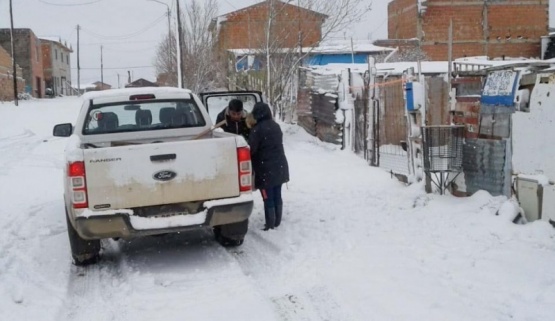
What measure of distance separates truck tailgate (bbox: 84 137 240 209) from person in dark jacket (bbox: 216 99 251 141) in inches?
104

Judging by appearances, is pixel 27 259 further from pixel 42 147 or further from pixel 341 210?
pixel 42 147

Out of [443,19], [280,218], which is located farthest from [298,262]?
[443,19]

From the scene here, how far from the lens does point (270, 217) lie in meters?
7.71

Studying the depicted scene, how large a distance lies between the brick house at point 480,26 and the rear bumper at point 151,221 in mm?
32037

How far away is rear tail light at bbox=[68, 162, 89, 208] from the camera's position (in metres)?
5.73

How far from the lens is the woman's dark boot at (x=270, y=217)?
7.70m

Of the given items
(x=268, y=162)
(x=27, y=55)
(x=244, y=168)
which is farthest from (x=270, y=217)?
(x=27, y=55)

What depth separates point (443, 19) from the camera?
121 ft

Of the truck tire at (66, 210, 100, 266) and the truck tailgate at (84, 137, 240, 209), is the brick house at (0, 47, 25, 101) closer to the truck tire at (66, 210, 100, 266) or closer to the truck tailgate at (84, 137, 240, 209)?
the truck tire at (66, 210, 100, 266)

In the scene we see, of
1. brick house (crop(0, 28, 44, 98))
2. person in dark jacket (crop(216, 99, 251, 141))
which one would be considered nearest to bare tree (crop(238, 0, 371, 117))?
person in dark jacket (crop(216, 99, 251, 141))

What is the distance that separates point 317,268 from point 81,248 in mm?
2440

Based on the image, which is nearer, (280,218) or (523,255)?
(523,255)

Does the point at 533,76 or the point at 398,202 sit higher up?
the point at 533,76

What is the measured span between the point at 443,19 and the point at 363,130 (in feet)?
85.4
